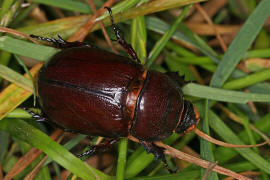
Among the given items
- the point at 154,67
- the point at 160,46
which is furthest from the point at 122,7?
the point at 154,67

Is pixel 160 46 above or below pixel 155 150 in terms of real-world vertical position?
above

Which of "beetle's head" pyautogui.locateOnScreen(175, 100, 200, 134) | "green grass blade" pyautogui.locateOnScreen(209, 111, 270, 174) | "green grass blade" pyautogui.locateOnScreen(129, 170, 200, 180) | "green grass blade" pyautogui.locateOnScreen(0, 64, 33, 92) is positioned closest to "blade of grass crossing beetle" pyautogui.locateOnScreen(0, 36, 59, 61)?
"green grass blade" pyautogui.locateOnScreen(0, 64, 33, 92)

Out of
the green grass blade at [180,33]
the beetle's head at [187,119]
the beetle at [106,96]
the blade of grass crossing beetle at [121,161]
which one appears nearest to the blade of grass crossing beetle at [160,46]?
the green grass blade at [180,33]

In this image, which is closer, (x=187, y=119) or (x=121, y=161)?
(x=121, y=161)

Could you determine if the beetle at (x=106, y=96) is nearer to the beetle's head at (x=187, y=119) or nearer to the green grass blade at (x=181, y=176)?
the beetle's head at (x=187, y=119)

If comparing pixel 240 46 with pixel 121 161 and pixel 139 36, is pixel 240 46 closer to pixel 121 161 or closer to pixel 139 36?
pixel 139 36

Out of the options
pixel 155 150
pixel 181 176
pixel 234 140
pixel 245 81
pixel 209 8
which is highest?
pixel 209 8

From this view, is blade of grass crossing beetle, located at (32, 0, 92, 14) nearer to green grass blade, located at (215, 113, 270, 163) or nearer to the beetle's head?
the beetle's head
